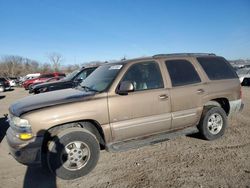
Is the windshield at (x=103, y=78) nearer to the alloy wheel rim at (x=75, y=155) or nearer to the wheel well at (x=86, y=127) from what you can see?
the wheel well at (x=86, y=127)

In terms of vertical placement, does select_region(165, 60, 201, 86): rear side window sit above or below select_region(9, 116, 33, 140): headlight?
above

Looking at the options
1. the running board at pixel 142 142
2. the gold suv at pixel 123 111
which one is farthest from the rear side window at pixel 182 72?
Result: the running board at pixel 142 142

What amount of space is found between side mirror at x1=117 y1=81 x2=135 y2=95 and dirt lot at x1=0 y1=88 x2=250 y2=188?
1299 millimetres

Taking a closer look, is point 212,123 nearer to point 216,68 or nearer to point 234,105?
point 234,105

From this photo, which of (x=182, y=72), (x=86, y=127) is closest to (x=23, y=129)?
(x=86, y=127)

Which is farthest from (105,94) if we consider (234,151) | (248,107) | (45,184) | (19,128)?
(248,107)

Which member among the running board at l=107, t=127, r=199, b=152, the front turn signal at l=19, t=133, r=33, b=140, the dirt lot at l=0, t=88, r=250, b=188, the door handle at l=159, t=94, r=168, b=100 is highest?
the door handle at l=159, t=94, r=168, b=100

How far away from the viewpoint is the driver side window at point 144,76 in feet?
14.0

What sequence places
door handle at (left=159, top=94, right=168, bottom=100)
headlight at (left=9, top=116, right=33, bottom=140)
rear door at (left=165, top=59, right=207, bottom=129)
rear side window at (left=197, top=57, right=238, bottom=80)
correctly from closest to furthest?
headlight at (left=9, top=116, right=33, bottom=140)
door handle at (left=159, top=94, right=168, bottom=100)
rear door at (left=165, top=59, right=207, bottom=129)
rear side window at (left=197, top=57, right=238, bottom=80)

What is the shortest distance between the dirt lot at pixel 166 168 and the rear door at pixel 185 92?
61 centimetres

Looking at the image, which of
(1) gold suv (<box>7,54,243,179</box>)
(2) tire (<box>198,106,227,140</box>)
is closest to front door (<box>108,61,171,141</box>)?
(1) gold suv (<box>7,54,243,179</box>)

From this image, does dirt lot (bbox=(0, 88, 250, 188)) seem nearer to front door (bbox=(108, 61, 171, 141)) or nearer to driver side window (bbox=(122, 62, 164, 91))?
front door (bbox=(108, 61, 171, 141))

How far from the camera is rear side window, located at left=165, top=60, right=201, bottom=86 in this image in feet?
15.1

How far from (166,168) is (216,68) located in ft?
8.85
